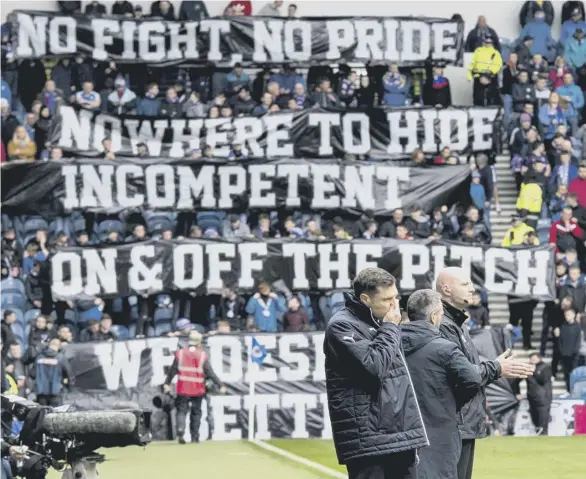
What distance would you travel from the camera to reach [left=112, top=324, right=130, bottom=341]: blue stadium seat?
81.4ft

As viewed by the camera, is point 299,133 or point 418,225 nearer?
point 418,225

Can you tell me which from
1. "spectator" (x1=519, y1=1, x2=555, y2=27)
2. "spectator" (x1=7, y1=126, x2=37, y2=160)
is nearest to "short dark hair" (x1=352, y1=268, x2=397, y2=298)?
"spectator" (x1=7, y1=126, x2=37, y2=160)

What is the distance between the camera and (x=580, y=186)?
27.9m

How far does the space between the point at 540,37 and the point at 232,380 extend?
10499 mm

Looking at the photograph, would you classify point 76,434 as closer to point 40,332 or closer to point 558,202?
point 40,332

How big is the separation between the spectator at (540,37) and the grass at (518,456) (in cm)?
961

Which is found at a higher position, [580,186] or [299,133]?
[299,133]

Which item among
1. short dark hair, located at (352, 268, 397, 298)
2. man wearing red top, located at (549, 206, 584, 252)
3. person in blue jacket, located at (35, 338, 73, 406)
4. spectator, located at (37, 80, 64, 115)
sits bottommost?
person in blue jacket, located at (35, 338, 73, 406)

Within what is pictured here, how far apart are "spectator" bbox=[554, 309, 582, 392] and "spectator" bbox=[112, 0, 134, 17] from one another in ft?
31.8

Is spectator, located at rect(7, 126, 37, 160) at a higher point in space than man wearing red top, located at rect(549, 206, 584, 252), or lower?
higher

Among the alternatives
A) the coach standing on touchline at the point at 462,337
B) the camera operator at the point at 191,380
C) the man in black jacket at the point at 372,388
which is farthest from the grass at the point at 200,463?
the man in black jacket at the point at 372,388

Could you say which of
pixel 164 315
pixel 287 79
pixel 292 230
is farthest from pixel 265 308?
pixel 287 79

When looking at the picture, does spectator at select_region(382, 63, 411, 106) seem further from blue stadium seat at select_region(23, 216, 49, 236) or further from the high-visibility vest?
the high-visibility vest

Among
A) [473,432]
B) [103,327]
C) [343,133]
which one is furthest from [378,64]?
[473,432]
